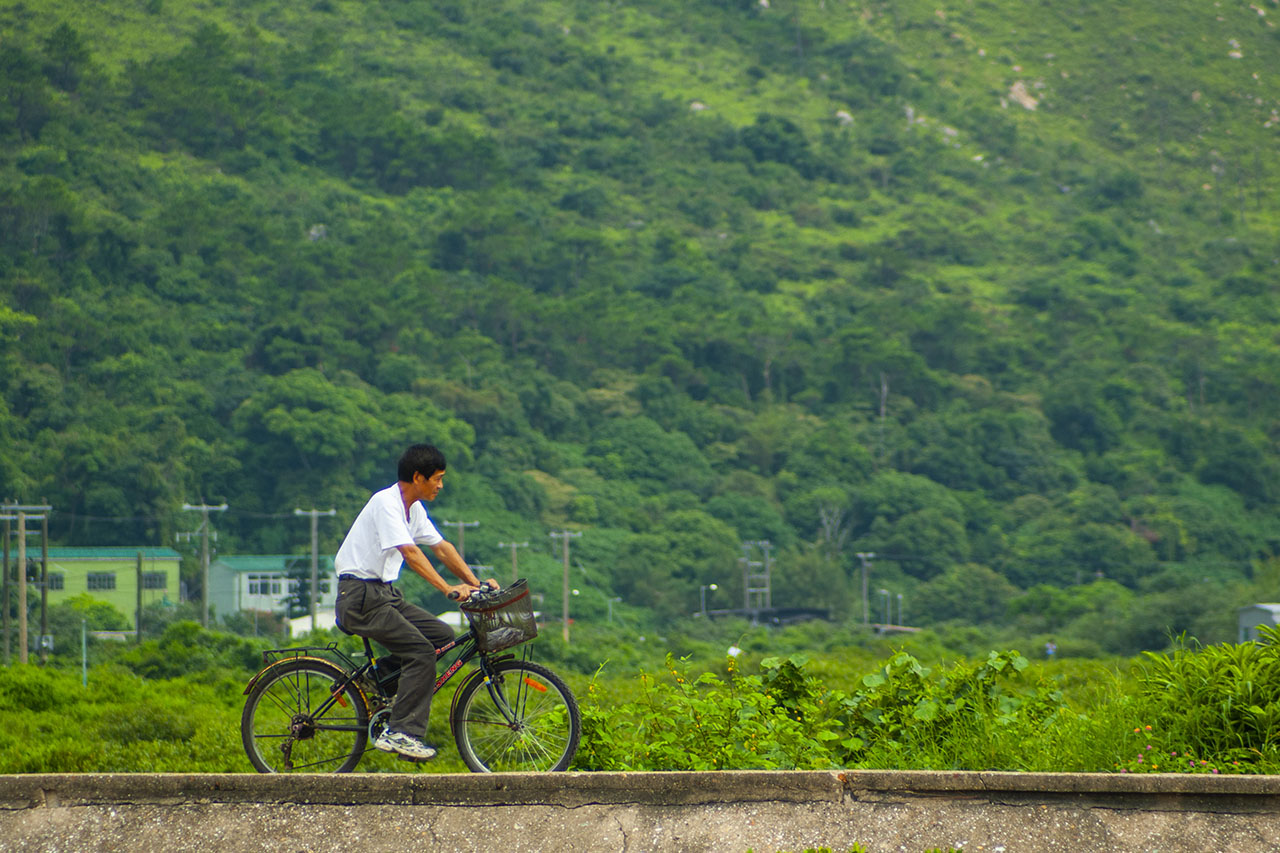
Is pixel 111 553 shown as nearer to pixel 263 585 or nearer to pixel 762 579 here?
pixel 263 585

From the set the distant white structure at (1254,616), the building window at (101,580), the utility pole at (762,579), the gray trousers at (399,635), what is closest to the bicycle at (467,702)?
the gray trousers at (399,635)

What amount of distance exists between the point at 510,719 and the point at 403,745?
49cm

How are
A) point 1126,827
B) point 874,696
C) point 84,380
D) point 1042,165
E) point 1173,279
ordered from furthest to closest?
point 1042,165 < point 1173,279 < point 84,380 < point 874,696 < point 1126,827

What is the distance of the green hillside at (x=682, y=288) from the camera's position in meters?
91.0

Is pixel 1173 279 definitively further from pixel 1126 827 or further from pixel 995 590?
pixel 1126 827

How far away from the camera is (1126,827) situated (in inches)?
210

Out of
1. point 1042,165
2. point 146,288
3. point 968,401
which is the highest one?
point 1042,165

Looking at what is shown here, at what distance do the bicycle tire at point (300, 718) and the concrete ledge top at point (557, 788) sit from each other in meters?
1.03

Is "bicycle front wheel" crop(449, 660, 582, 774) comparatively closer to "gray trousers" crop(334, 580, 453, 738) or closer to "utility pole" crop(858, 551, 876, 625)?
"gray trousers" crop(334, 580, 453, 738)

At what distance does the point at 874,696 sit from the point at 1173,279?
127 metres

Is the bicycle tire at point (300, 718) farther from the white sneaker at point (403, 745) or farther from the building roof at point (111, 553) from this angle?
the building roof at point (111, 553)

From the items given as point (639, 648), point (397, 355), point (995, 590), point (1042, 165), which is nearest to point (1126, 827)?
point (639, 648)

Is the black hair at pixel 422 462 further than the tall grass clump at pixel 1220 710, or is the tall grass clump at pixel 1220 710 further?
the black hair at pixel 422 462

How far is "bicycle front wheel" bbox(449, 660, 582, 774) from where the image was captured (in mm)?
6523
